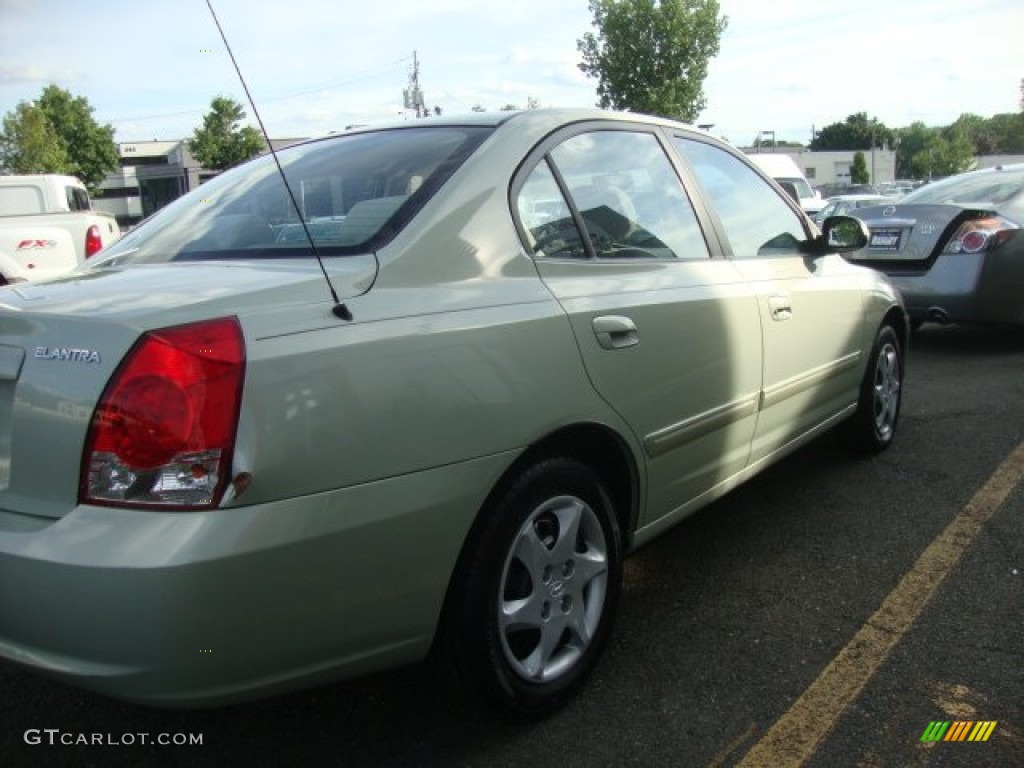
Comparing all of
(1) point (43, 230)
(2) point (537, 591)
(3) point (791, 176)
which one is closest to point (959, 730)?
(2) point (537, 591)

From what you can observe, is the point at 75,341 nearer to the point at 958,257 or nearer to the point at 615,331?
the point at 615,331

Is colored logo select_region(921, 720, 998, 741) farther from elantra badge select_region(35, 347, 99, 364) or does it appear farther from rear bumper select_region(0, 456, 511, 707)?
elantra badge select_region(35, 347, 99, 364)

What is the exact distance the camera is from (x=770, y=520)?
371 cm

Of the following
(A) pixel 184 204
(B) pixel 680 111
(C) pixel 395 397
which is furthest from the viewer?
(B) pixel 680 111

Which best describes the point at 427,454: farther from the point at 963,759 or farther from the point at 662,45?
the point at 662,45

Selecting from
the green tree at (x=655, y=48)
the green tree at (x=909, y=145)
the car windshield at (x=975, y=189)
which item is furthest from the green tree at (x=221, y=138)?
the green tree at (x=909, y=145)

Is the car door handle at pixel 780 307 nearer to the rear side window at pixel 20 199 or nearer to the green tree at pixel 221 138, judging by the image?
the rear side window at pixel 20 199

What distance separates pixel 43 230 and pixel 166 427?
9.34 meters

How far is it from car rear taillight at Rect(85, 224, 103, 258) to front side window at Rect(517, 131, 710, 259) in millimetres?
8761

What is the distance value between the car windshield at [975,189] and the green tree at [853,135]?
11174 centimetres

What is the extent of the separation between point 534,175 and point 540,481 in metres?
0.87

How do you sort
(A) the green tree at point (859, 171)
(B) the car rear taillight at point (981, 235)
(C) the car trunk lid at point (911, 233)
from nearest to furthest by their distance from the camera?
(B) the car rear taillight at point (981, 235), (C) the car trunk lid at point (911, 233), (A) the green tree at point (859, 171)

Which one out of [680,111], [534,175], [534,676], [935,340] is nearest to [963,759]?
[534,676]

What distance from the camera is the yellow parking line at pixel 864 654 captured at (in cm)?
219
